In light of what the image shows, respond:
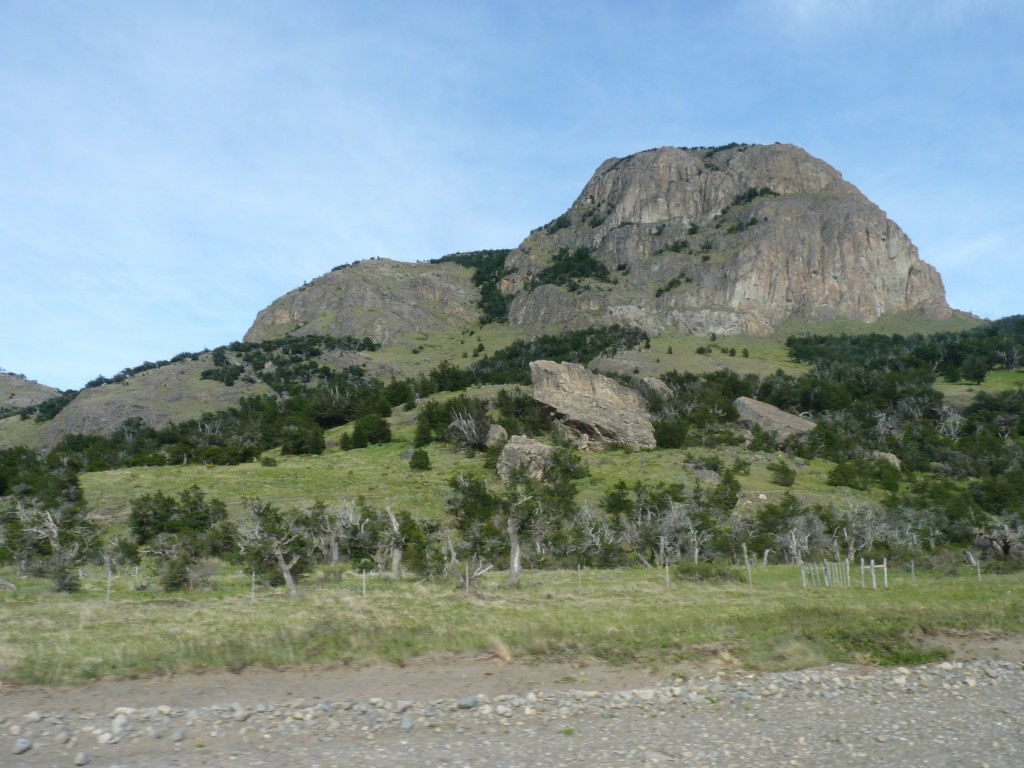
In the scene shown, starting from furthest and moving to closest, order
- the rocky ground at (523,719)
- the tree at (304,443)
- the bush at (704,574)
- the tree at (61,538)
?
the tree at (304,443) < the bush at (704,574) < the tree at (61,538) < the rocky ground at (523,719)

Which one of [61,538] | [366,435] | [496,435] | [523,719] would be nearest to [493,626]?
[523,719]

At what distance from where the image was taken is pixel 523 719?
11.7m

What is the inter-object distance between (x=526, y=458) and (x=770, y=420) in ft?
150

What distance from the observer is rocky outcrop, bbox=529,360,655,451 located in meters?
94.3

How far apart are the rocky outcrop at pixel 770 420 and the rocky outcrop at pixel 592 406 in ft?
50.8

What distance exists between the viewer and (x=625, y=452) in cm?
9056

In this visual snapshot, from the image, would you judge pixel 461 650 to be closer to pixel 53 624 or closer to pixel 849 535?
pixel 53 624

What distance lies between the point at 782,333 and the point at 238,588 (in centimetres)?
18834

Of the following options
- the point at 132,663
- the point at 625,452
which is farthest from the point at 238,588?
the point at 625,452

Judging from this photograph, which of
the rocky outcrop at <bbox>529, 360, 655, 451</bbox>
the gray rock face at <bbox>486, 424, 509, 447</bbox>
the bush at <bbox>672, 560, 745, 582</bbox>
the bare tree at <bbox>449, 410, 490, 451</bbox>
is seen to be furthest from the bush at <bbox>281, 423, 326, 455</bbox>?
the bush at <bbox>672, 560, 745, 582</bbox>

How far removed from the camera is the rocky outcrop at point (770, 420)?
100 m

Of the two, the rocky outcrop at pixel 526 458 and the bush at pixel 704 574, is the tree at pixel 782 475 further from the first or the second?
the bush at pixel 704 574

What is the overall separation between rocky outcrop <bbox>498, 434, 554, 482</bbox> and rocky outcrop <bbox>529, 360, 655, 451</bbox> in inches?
Answer: 629

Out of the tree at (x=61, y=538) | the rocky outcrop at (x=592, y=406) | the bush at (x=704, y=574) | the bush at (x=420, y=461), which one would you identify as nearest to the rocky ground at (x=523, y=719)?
the bush at (x=704, y=574)
